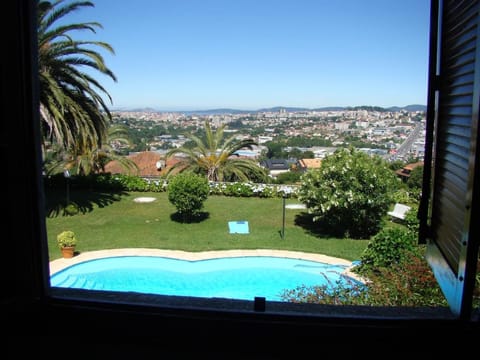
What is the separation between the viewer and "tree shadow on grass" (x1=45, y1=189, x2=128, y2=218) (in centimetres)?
1150

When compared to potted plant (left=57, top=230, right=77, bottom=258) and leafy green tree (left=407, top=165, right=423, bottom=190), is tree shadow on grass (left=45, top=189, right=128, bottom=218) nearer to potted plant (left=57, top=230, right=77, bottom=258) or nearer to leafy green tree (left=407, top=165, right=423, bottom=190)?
potted plant (left=57, top=230, right=77, bottom=258)

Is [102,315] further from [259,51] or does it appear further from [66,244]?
[259,51]

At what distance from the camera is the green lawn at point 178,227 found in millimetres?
9250

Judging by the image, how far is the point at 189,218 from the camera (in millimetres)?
11508

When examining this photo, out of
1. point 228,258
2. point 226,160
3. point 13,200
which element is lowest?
point 228,258

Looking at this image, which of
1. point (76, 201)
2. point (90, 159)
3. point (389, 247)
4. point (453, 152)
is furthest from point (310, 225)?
point (453, 152)

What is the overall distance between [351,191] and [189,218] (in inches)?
188

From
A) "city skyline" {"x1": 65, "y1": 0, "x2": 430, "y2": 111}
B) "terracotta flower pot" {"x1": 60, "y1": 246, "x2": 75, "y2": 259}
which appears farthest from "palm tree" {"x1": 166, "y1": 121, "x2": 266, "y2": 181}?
"terracotta flower pot" {"x1": 60, "y1": 246, "x2": 75, "y2": 259}

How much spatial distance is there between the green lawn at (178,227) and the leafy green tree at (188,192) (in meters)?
0.53

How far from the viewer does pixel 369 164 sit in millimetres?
9727

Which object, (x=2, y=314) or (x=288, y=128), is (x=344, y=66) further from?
(x=2, y=314)

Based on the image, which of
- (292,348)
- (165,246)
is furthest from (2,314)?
(165,246)

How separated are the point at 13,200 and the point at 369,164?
9557 millimetres

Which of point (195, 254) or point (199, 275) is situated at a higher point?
point (195, 254)
